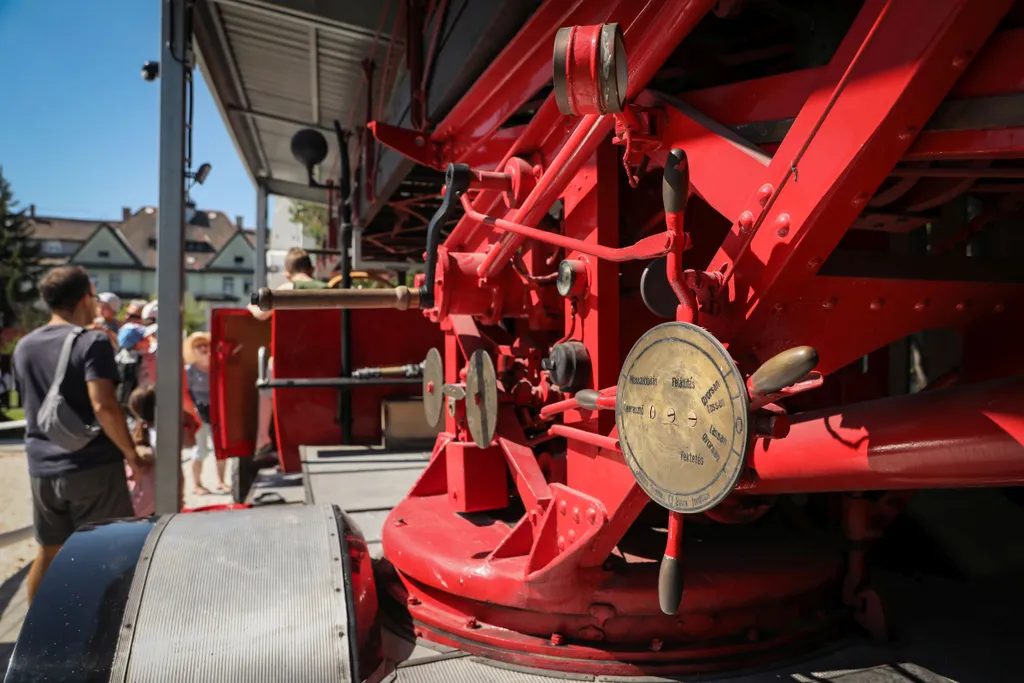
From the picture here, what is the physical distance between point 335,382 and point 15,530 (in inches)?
89.6

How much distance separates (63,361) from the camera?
3576mm

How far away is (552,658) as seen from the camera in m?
2.20

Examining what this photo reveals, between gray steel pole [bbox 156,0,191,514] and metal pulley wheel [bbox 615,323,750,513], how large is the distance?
11.7ft

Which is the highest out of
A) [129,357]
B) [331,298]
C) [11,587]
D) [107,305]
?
[107,305]

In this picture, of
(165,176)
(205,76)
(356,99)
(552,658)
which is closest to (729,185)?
(552,658)

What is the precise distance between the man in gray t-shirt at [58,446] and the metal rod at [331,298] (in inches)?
52.7

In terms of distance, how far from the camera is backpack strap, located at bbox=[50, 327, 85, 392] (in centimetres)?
356

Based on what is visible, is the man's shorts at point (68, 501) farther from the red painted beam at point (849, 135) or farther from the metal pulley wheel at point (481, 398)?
the red painted beam at point (849, 135)

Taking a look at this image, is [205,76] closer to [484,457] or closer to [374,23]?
[374,23]

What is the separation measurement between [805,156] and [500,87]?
4.67ft

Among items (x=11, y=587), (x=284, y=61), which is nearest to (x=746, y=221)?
(x=11, y=587)

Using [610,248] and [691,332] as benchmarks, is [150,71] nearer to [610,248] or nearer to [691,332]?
[610,248]

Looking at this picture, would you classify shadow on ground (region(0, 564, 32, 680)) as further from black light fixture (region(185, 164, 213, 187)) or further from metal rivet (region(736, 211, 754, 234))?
metal rivet (region(736, 211, 754, 234))

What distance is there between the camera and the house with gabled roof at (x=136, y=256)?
2128 inches
